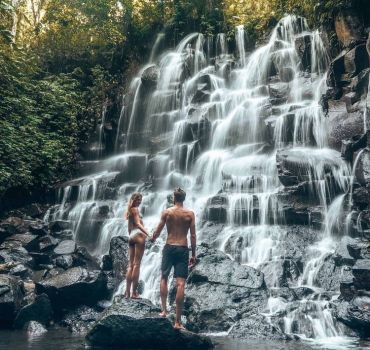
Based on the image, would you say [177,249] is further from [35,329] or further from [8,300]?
[8,300]

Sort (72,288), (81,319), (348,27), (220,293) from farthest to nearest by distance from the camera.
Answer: (348,27) → (72,288) → (81,319) → (220,293)

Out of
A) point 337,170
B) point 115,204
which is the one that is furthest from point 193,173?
point 337,170

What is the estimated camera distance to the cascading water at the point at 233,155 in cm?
1368

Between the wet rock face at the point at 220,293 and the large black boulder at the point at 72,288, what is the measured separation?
7.68ft

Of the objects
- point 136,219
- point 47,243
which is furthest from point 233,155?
point 136,219

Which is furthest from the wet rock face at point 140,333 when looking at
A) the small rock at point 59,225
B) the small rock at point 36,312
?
the small rock at point 59,225

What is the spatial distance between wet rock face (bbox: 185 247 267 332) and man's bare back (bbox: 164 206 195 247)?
259 cm

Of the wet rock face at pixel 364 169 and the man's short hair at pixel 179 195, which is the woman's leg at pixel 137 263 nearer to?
the man's short hair at pixel 179 195

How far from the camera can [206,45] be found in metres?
26.2

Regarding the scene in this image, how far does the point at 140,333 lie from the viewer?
25.1ft

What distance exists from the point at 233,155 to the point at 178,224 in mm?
11072

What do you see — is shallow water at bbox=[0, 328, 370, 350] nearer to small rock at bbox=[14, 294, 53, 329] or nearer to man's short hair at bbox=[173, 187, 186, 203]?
small rock at bbox=[14, 294, 53, 329]

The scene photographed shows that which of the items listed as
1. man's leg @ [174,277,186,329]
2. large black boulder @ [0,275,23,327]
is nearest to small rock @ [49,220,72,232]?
large black boulder @ [0,275,23,327]

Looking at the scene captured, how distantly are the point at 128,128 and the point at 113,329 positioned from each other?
16.8m
